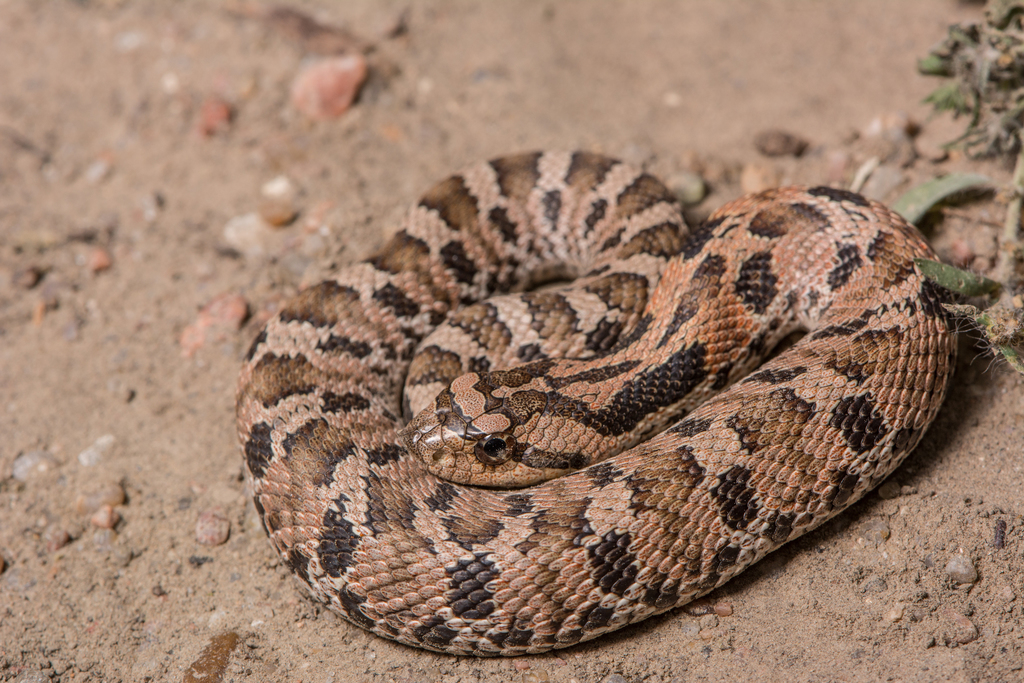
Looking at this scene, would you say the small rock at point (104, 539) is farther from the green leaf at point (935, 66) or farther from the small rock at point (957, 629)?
the green leaf at point (935, 66)

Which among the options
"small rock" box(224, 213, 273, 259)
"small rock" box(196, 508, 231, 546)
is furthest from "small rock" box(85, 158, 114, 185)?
"small rock" box(196, 508, 231, 546)

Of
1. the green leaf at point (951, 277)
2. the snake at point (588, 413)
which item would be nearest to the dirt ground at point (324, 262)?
the snake at point (588, 413)

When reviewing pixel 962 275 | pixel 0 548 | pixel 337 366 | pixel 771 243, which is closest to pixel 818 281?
pixel 771 243

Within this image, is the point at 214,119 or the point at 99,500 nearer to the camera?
the point at 99,500

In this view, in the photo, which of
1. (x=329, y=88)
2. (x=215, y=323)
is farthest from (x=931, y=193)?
(x=215, y=323)

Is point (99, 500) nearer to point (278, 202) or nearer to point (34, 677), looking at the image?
point (34, 677)
